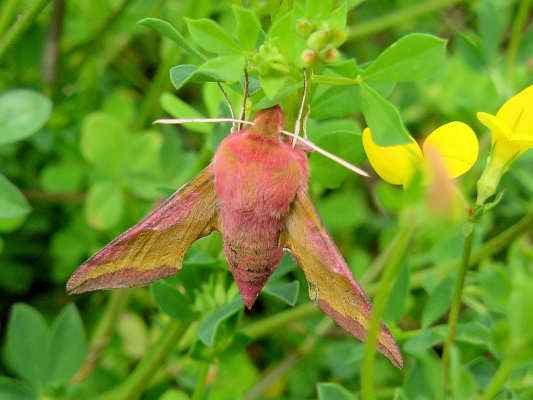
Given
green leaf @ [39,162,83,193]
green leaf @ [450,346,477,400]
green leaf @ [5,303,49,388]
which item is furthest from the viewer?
green leaf @ [39,162,83,193]

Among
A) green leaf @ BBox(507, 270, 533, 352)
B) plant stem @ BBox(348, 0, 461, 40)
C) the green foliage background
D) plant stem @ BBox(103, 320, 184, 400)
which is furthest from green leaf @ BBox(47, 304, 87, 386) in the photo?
plant stem @ BBox(348, 0, 461, 40)

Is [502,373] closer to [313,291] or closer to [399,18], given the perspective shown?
[313,291]

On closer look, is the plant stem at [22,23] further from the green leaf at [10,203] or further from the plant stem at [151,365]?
the plant stem at [151,365]

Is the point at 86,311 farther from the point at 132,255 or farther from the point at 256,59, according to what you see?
the point at 256,59

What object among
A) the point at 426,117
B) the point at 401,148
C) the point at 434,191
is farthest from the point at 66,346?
the point at 426,117

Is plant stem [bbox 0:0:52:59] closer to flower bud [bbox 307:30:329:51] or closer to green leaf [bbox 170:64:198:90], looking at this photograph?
green leaf [bbox 170:64:198:90]

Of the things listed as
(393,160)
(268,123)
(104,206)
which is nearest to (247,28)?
(268,123)

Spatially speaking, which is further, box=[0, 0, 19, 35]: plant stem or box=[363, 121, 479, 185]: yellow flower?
box=[0, 0, 19, 35]: plant stem
